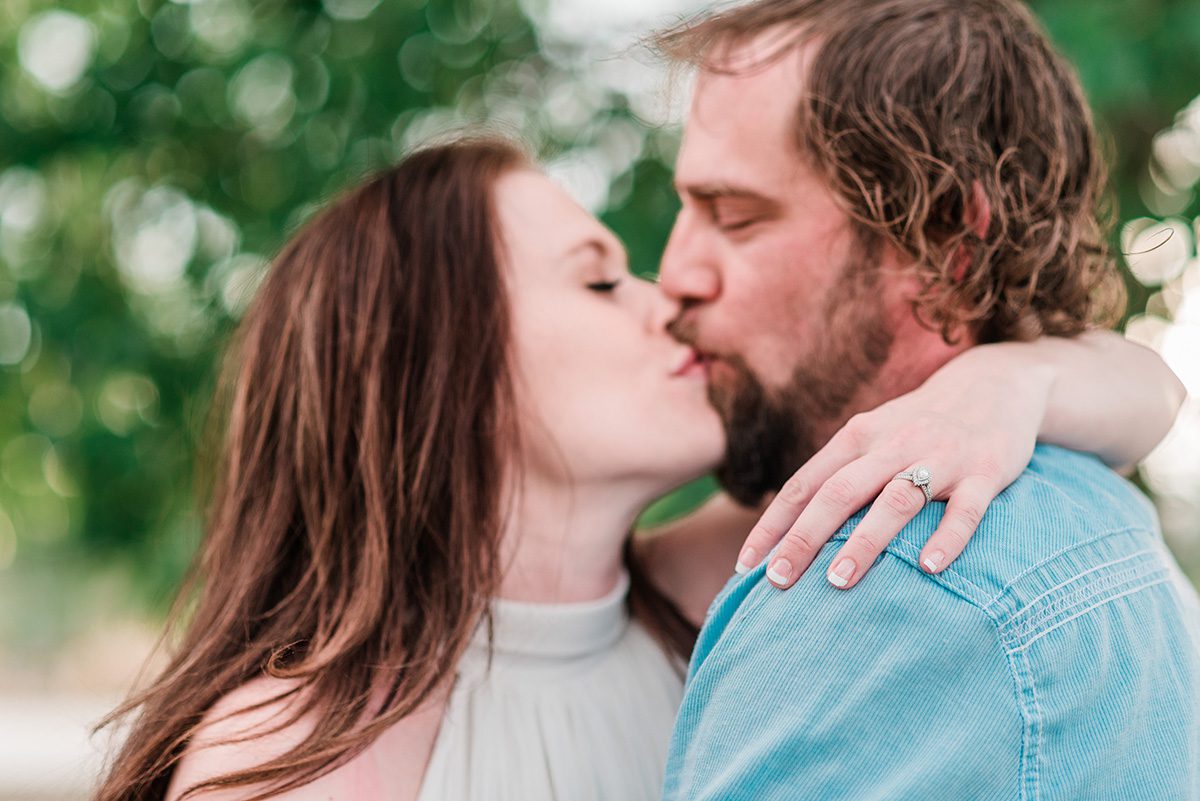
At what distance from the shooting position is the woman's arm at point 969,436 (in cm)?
142

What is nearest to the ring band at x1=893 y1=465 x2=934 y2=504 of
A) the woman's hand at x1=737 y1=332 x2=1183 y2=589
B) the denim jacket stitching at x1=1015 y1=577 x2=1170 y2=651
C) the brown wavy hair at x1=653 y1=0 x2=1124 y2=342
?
the woman's hand at x1=737 y1=332 x2=1183 y2=589

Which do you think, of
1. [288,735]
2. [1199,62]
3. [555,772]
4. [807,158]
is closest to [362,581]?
[288,735]

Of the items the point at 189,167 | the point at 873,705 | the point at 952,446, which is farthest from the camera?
the point at 189,167

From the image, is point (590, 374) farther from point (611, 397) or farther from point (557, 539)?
point (557, 539)

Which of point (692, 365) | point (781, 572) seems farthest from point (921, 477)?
point (692, 365)

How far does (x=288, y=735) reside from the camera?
1.81m

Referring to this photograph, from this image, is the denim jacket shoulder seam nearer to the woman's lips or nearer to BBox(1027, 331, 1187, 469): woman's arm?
BBox(1027, 331, 1187, 469): woman's arm

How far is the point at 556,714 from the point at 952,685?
1.02m

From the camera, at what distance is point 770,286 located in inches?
88.0

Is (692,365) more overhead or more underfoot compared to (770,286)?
more underfoot

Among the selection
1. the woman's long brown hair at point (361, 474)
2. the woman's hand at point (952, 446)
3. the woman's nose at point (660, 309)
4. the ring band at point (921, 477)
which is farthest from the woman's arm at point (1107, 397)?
the woman's long brown hair at point (361, 474)

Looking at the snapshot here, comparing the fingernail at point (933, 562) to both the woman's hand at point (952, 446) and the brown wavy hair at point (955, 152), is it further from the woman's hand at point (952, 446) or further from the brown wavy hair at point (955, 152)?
the brown wavy hair at point (955, 152)

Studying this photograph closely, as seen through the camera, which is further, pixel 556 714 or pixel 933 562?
pixel 556 714

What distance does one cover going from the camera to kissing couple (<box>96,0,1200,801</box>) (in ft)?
6.07
